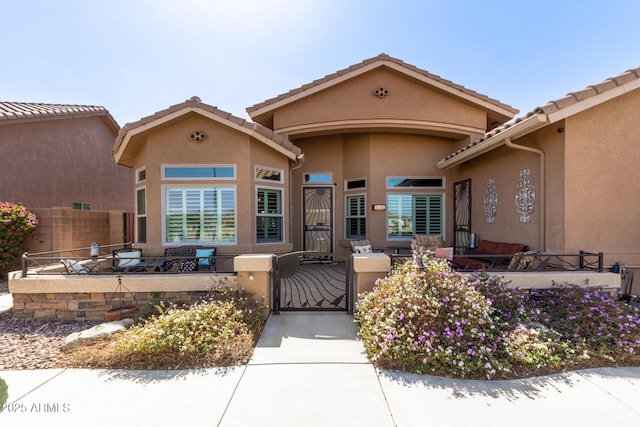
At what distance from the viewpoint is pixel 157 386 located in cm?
294

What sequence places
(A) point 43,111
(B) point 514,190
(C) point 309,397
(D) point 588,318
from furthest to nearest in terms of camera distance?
1. (A) point 43,111
2. (B) point 514,190
3. (D) point 588,318
4. (C) point 309,397

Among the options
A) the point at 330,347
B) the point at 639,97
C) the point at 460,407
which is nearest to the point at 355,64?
the point at 639,97

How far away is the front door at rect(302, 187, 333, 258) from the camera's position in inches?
369

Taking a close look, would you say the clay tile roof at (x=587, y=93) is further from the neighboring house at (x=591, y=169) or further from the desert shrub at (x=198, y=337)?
the desert shrub at (x=198, y=337)

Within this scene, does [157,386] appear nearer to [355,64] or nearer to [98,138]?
[355,64]

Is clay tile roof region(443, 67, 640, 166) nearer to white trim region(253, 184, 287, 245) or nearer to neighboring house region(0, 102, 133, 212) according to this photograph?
white trim region(253, 184, 287, 245)

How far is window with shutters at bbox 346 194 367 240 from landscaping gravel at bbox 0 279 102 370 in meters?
6.89

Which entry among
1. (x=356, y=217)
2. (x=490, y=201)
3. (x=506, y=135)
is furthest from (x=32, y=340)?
(x=490, y=201)

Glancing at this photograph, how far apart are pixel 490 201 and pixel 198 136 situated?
787 cm

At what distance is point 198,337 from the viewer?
11.7 feet

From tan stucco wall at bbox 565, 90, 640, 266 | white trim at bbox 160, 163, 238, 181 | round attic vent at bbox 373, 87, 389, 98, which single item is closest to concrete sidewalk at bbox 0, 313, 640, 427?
tan stucco wall at bbox 565, 90, 640, 266

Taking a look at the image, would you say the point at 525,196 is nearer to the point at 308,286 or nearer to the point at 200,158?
the point at 308,286

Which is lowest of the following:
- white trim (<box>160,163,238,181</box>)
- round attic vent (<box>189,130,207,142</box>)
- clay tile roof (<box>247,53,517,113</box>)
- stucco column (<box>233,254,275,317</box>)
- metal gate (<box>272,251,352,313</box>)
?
metal gate (<box>272,251,352,313</box>)

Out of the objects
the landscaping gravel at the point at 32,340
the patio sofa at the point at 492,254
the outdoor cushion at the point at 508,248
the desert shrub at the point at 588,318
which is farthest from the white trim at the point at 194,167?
the outdoor cushion at the point at 508,248
